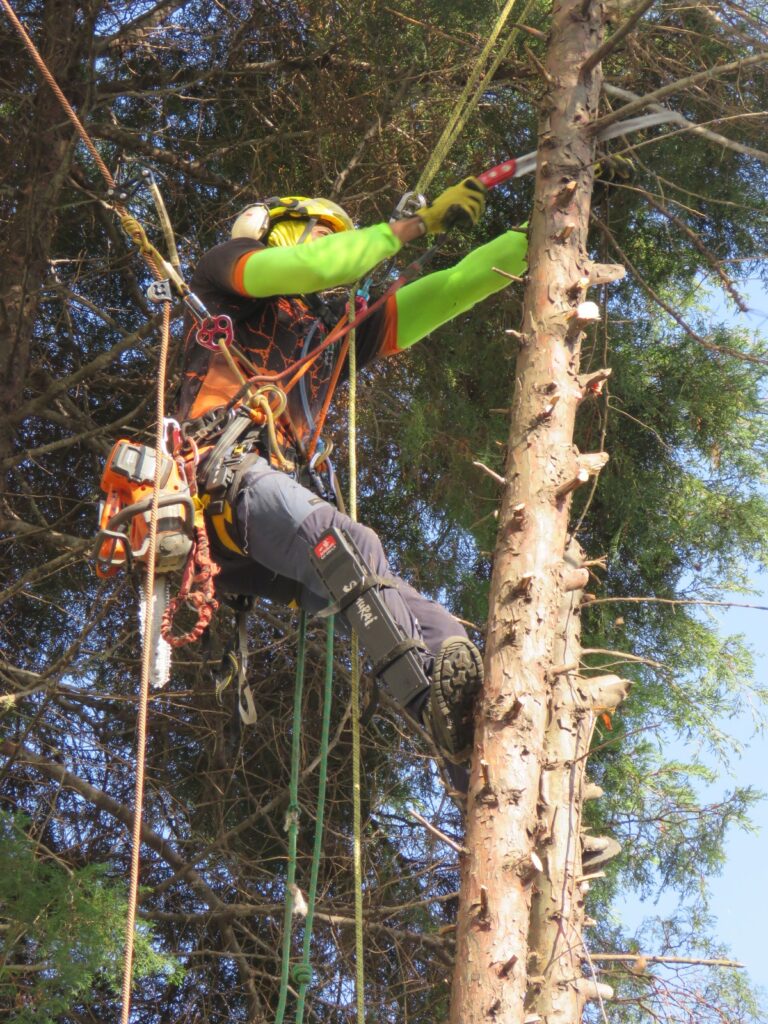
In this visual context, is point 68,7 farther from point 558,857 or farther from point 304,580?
point 558,857

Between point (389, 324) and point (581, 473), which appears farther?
point (389, 324)

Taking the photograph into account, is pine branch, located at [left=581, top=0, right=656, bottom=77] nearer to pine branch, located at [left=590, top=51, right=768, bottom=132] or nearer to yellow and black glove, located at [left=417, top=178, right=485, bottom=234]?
pine branch, located at [left=590, top=51, right=768, bottom=132]

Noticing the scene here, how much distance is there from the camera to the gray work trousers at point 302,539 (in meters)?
3.77

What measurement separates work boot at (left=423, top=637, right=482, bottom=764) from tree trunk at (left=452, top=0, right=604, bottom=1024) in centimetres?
8

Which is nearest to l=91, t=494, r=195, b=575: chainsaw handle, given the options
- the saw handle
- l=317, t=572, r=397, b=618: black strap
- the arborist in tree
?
the arborist in tree

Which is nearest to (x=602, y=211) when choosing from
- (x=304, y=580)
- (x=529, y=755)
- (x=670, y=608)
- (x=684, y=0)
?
(x=684, y=0)

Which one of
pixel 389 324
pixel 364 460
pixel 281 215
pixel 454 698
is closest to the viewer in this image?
pixel 454 698

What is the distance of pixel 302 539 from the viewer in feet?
12.5

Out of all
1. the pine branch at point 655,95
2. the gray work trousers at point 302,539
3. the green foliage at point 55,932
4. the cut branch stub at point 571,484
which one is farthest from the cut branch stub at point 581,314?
the green foliage at point 55,932

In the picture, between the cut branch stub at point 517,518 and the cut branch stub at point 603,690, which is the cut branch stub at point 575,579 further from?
the cut branch stub at point 603,690

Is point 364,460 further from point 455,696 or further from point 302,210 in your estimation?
point 455,696

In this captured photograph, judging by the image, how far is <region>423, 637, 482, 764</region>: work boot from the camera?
11.6ft

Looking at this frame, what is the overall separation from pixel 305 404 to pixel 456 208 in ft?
2.34

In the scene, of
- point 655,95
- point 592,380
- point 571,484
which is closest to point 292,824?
point 571,484
